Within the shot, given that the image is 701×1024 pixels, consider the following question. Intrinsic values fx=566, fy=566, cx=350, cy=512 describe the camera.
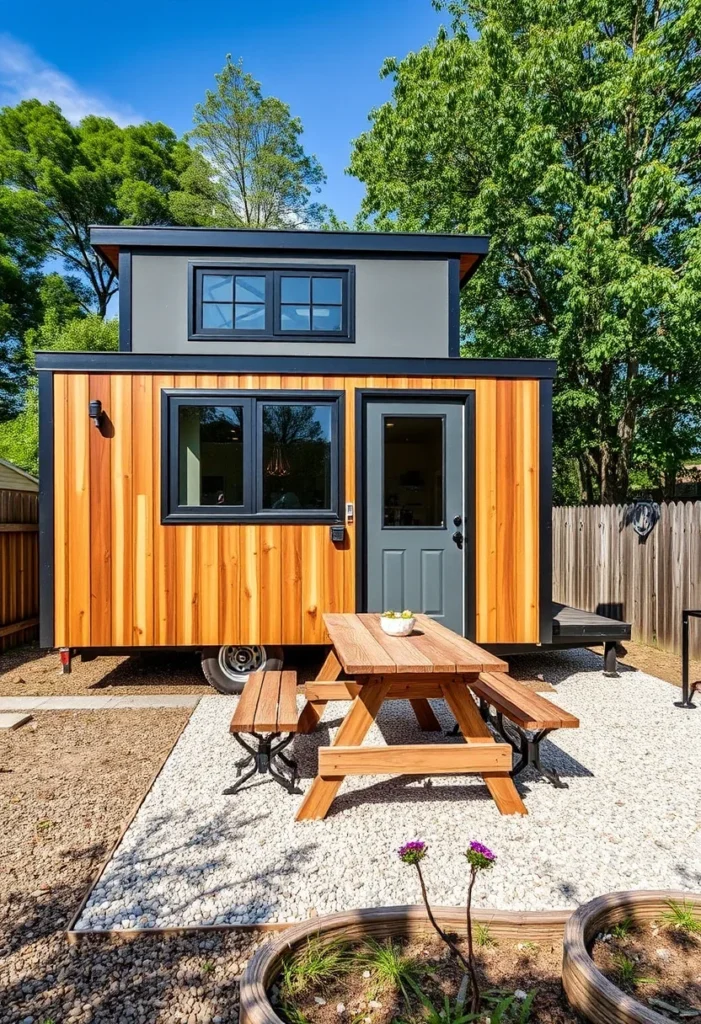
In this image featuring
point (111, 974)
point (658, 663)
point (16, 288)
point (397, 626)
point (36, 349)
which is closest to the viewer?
point (111, 974)

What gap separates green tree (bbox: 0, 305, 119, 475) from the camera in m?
11.1

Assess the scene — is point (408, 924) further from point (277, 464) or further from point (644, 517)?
point (644, 517)

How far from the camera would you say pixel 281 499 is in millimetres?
4828

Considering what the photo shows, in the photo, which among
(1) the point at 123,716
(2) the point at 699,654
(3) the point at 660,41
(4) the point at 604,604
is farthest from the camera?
(3) the point at 660,41

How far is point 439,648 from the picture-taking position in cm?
289

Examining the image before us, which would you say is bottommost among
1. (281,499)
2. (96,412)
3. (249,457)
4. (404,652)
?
(404,652)

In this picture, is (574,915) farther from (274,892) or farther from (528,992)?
(274,892)

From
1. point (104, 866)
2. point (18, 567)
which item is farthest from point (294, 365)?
point (18, 567)

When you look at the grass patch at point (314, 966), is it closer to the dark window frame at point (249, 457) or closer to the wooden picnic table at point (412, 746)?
the wooden picnic table at point (412, 746)

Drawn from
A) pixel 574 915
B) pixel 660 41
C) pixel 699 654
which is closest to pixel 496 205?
pixel 660 41

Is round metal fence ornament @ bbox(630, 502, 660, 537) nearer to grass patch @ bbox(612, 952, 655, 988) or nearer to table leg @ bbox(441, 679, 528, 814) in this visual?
table leg @ bbox(441, 679, 528, 814)

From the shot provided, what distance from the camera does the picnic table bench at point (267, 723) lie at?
273 cm

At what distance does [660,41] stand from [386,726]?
11472mm

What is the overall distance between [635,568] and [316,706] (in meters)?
5.09
